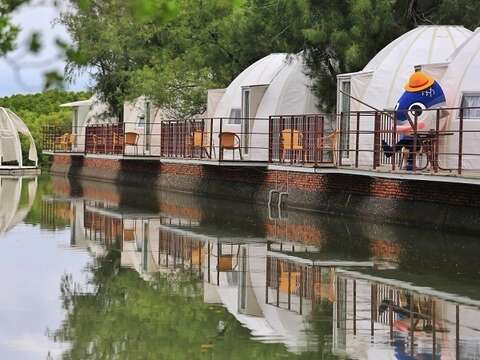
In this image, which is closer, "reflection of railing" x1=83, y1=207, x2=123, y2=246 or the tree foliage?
"reflection of railing" x1=83, y1=207, x2=123, y2=246

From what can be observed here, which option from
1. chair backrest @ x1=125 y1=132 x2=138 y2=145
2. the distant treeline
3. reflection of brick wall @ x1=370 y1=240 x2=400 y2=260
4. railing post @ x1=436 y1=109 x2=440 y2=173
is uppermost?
the distant treeline

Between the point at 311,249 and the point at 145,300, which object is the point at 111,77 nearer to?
the point at 311,249

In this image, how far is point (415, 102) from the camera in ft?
74.3

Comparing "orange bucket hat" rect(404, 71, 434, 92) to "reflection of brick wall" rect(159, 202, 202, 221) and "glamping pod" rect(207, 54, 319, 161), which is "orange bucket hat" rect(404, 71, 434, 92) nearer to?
"reflection of brick wall" rect(159, 202, 202, 221)

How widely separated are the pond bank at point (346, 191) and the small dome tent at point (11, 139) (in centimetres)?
1682

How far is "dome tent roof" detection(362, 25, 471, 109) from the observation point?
25.8 metres

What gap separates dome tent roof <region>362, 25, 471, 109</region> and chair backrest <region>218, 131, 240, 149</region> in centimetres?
698

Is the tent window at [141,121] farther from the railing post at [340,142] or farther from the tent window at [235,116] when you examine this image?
the railing post at [340,142]

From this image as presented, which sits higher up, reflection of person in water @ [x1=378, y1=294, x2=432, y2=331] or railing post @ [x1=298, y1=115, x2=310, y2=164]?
railing post @ [x1=298, y1=115, x2=310, y2=164]

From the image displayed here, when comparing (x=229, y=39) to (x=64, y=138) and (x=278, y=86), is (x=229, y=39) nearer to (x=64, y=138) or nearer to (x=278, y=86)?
(x=278, y=86)

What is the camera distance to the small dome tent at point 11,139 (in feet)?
190

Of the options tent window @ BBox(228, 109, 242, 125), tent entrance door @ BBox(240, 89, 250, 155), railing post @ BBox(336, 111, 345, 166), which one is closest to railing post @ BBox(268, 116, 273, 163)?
railing post @ BBox(336, 111, 345, 166)

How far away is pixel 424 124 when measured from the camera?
2288cm

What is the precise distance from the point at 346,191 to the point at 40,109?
55.4 meters
